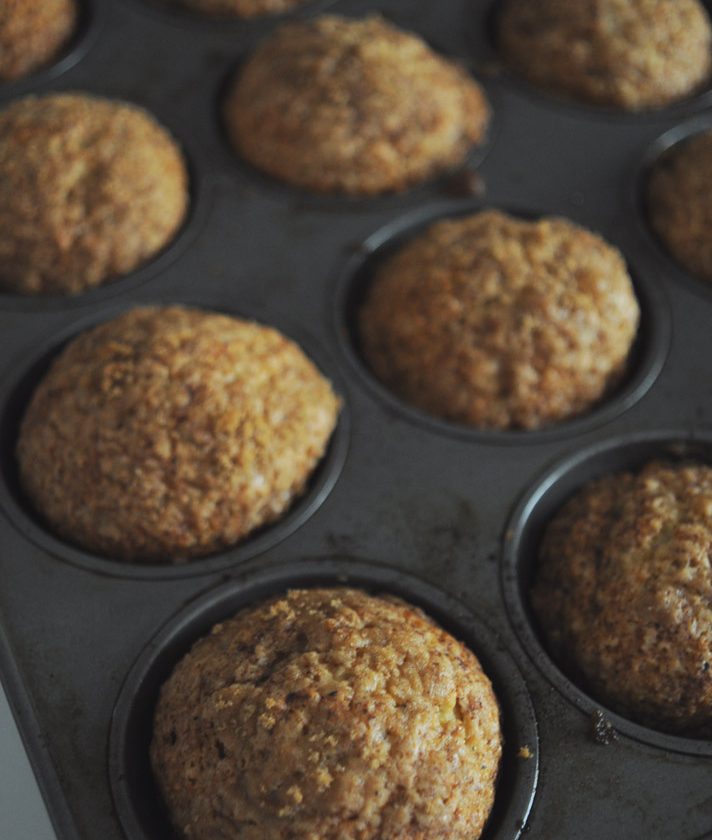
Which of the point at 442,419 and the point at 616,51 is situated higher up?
the point at 616,51

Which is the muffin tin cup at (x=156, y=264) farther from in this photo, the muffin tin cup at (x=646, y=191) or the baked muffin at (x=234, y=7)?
the muffin tin cup at (x=646, y=191)

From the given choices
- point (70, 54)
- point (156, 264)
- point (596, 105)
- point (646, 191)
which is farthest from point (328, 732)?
point (70, 54)

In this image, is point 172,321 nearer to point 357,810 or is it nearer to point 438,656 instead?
point 438,656

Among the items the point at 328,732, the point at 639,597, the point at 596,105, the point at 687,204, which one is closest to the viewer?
the point at 328,732

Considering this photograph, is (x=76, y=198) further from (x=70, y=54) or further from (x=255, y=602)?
(x=255, y=602)

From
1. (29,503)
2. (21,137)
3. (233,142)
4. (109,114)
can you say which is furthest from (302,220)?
(29,503)

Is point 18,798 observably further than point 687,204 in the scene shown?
No

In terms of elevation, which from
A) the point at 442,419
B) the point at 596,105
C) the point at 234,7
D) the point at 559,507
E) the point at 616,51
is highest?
the point at 234,7

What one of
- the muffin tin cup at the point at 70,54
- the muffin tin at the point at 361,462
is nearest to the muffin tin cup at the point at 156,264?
the muffin tin at the point at 361,462
